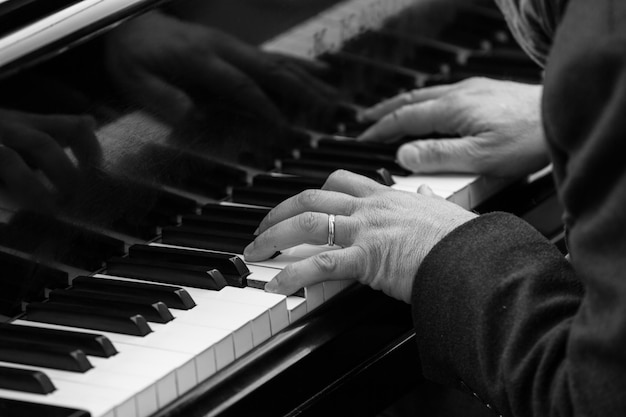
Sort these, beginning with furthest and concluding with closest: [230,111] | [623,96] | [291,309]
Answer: [230,111] < [291,309] < [623,96]

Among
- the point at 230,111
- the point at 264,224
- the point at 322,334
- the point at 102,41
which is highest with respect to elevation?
the point at 102,41

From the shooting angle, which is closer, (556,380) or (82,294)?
(556,380)

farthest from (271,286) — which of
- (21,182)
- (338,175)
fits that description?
(21,182)

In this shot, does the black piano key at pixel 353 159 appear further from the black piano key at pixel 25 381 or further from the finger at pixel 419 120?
the black piano key at pixel 25 381

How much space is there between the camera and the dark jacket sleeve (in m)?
1.08

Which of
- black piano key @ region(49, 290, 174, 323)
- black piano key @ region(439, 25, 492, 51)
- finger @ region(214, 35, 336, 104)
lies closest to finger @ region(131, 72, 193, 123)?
finger @ region(214, 35, 336, 104)

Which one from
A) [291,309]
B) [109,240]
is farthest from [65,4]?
[291,309]

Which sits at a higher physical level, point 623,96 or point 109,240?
point 623,96

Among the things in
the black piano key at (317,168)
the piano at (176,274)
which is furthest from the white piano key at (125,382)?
the black piano key at (317,168)

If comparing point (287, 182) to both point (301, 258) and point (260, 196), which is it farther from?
point (301, 258)

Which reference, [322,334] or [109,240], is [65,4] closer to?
[109,240]

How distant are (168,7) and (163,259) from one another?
0.37m

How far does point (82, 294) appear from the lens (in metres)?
1.52

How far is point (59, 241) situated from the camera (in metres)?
1.57
